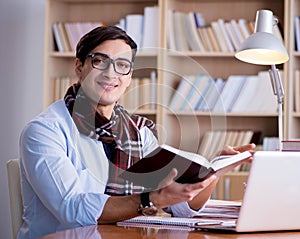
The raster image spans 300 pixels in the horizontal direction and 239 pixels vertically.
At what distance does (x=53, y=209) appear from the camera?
6.04 feet

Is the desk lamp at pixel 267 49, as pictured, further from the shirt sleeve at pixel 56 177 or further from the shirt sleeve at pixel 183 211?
the shirt sleeve at pixel 56 177

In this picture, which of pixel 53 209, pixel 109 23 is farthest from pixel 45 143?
pixel 109 23

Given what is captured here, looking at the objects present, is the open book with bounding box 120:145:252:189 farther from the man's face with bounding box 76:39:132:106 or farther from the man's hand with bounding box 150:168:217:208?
the man's face with bounding box 76:39:132:106

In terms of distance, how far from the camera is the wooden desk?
1.52 metres

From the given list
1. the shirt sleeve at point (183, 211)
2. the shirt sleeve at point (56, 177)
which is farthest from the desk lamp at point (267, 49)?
the shirt sleeve at point (56, 177)

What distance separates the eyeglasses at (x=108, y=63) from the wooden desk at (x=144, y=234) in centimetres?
58

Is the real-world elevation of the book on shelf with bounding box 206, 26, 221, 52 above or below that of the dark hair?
above

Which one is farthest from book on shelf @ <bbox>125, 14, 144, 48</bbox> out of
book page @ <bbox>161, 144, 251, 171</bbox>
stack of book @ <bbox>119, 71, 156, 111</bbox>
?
book page @ <bbox>161, 144, 251, 171</bbox>

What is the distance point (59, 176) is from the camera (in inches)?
71.9

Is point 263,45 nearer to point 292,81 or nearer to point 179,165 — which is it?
point 179,165

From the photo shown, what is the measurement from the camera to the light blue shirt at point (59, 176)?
179cm

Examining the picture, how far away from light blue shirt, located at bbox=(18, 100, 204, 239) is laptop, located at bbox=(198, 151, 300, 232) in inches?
13.8

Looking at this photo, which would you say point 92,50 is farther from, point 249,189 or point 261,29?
point 249,189

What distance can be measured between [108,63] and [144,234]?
68cm
